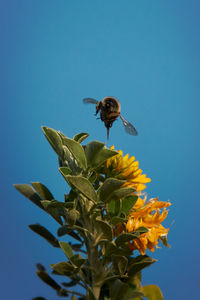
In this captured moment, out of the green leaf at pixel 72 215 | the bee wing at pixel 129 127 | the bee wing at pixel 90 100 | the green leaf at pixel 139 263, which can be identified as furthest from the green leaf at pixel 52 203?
the bee wing at pixel 90 100

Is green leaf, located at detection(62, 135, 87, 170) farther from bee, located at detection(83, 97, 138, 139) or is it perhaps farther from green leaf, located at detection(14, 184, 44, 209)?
bee, located at detection(83, 97, 138, 139)

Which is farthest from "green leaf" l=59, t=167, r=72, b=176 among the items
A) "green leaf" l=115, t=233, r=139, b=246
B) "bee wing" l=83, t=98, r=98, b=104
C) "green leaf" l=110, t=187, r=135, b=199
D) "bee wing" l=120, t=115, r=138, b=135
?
"bee wing" l=83, t=98, r=98, b=104

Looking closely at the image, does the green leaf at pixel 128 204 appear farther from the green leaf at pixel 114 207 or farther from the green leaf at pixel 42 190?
the green leaf at pixel 42 190

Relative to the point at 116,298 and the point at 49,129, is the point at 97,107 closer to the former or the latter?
the point at 49,129

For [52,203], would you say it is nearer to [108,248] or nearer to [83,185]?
[83,185]

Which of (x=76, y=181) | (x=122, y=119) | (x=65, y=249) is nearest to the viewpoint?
(x=76, y=181)

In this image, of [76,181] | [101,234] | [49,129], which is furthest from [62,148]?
[101,234]
